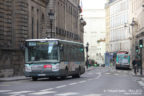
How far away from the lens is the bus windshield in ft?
106

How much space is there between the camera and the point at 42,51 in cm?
3234

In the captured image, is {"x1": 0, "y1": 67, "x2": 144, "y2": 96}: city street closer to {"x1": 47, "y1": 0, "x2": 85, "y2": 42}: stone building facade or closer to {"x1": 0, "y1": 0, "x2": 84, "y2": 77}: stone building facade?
{"x1": 0, "y1": 0, "x2": 84, "y2": 77}: stone building facade

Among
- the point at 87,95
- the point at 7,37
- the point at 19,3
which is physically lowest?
the point at 87,95

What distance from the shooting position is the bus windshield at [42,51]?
106 feet

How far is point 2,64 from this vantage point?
3916 cm

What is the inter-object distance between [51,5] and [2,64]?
852 inches

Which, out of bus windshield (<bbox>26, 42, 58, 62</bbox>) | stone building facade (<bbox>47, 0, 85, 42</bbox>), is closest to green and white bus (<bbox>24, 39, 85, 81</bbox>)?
bus windshield (<bbox>26, 42, 58, 62</bbox>)

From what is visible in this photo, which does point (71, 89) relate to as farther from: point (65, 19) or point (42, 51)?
point (65, 19)

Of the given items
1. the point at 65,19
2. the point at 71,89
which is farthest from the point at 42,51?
the point at 65,19

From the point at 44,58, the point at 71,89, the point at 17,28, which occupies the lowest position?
the point at 71,89

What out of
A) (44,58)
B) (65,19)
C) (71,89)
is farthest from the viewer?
(65,19)

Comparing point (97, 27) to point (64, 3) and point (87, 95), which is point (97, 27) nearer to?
point (64, 3)

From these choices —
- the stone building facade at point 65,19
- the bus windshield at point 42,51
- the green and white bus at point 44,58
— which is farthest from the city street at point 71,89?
the stone building facade at point 65,19

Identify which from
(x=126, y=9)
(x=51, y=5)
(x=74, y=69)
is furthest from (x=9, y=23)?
(x=126, y=9)
